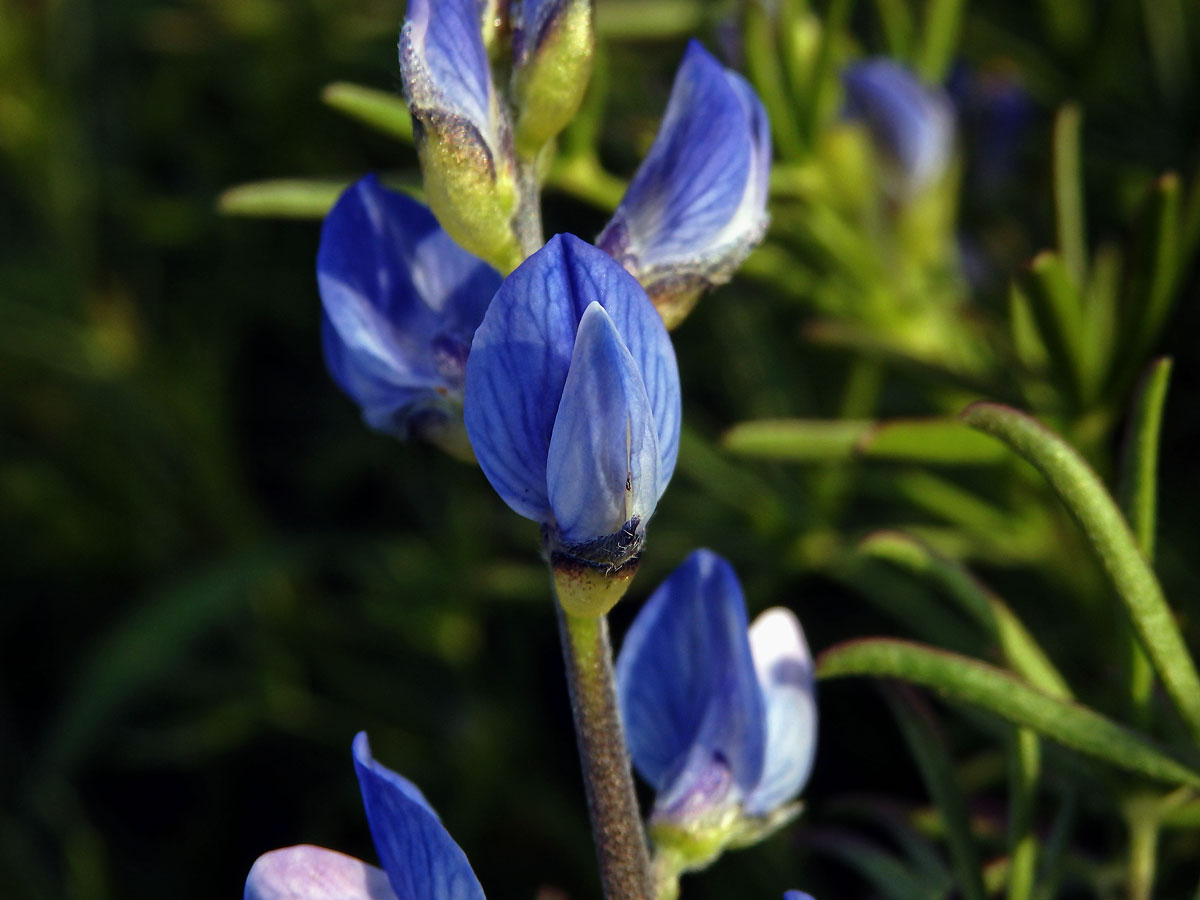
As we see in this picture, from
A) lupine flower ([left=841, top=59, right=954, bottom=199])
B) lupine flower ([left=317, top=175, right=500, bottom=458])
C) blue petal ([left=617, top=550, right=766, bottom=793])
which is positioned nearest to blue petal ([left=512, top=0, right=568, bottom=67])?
lupine flower ([left=317, top=175, right=500, bottom=458])

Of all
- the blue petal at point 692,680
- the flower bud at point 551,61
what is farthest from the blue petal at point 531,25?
the blue petal at point 692,680

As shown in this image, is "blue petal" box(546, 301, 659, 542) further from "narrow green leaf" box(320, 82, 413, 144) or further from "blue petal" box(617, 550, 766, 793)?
"narrow green leaf" box(320, 82, 413, 144)

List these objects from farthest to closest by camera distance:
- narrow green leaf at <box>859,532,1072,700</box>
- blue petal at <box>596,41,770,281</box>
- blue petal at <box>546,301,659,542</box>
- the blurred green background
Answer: the blurred green background, narrow green leaf at <box>859,532,1072,700</box>, blue petal at <box>596,41,770,281</box>, blue petal at <box>546,301,659,542</box>

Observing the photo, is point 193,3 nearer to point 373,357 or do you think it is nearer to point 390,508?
point 390,508

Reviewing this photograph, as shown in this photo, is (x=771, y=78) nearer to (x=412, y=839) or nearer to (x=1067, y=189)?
(x=1067, y=189)

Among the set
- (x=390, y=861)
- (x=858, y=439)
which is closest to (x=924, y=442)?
(x=858, y=439)

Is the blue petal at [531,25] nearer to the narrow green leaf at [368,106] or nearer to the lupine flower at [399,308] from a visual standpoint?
the lupine flower at [399,308]

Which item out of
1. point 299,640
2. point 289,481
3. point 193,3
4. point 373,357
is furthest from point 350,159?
point 373,357
